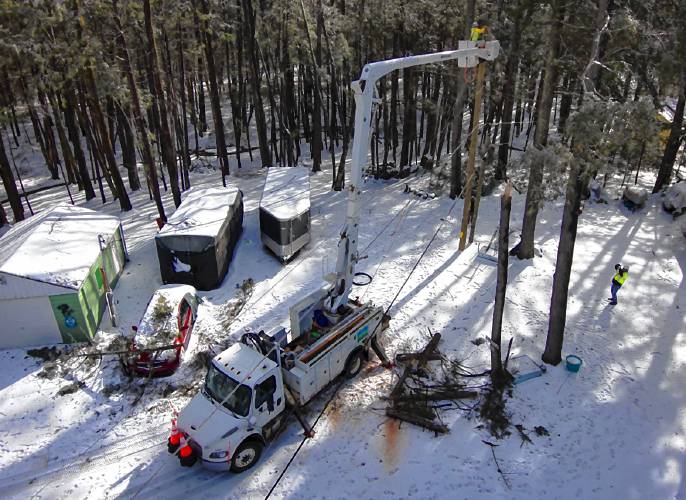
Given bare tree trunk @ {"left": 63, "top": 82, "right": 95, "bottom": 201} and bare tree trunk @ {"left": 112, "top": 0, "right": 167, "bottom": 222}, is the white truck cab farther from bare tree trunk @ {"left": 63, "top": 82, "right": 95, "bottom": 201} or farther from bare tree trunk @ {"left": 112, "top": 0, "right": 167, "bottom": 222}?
bare tree trunk @ {"left": 63, "top": 82, "right": 95, "bottom": 201}

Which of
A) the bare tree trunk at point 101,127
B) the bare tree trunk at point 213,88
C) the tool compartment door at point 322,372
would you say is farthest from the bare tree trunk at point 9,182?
the tool compartment door at point 322,372

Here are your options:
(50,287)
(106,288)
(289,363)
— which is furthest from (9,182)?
(289,363)

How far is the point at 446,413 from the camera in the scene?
11156 millimetres

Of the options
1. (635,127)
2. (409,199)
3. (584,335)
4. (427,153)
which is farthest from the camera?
(427,153)

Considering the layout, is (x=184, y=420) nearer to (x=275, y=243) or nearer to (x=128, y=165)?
(x=275, y=243)

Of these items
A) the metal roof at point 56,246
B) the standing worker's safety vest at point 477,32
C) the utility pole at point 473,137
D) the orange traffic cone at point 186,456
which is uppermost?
the standing worker's safety vest at point 477,32

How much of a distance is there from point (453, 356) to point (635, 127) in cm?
714

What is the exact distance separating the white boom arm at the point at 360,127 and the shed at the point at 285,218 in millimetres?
5548

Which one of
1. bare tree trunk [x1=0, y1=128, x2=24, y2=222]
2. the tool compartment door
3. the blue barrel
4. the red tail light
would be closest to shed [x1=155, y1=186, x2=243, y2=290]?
the tool compartment door

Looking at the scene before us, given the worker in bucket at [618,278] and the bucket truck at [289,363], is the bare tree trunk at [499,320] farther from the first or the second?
the worker in bucket at [618,278]

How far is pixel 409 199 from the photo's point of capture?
23.0 m

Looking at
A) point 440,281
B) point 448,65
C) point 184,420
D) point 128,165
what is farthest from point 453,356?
point 128,165

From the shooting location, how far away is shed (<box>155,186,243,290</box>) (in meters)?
15.8

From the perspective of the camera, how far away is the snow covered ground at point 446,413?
9.67m
